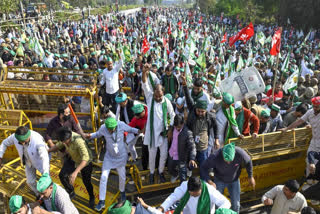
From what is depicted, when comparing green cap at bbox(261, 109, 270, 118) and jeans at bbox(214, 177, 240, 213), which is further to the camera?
green cap at bbox(261, 109, 270, 118)

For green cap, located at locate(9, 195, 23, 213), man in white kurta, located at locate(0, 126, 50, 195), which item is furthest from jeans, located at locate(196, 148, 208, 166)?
green cap, located at locate(9, 195, 23, 213)

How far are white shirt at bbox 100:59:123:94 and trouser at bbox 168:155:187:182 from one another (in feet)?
10.0

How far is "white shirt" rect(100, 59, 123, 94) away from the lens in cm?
711

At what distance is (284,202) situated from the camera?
379 cm

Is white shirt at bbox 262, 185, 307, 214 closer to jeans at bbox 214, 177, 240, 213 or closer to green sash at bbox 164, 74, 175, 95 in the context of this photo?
jeans at bbox 214, 177, 240, 213

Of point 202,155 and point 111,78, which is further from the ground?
point 111,78

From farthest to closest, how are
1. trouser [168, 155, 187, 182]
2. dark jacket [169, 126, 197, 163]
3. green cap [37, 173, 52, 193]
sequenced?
trouser [168, 155, 187, 182] → dark jacket [169, 126, 197, 163] → green cap [37, 173, 52, 193]

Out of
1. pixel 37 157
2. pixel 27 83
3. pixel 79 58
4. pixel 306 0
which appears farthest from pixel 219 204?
pixel 306 0

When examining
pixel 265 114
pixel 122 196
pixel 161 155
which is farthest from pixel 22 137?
pixel 265 114

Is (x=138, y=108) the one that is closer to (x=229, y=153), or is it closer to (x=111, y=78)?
(x=229, y=153)

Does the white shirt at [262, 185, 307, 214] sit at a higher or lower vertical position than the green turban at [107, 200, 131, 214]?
lower

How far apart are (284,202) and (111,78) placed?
5035 mm

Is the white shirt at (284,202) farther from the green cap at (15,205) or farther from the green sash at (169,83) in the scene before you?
the green sash at (169,83)

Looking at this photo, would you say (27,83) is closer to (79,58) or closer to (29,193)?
(29,193)
